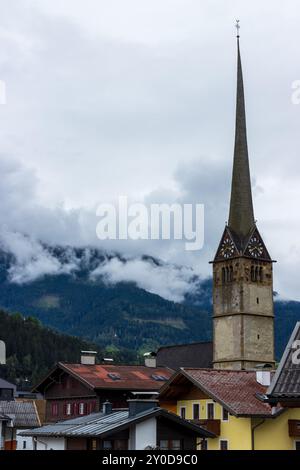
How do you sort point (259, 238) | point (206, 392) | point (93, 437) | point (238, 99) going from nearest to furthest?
point (93, 437) < point (206, 392) < point (259, 238) < point (238, 99)

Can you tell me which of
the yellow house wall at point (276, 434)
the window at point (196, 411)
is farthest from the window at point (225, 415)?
the yellow house wall at point (276, 434)

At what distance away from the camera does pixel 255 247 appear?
102688mm

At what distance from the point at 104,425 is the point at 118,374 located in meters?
27.4

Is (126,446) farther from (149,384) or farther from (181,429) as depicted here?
(149,384)

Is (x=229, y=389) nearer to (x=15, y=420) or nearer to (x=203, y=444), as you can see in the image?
(x=203, y=444)

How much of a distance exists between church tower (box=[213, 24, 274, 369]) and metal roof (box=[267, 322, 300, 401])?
76151 millimetres

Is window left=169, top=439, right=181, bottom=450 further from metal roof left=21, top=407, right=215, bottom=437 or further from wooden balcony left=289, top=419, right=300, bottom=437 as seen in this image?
wooden balcony left=289, top=419, right=300, bottom=437

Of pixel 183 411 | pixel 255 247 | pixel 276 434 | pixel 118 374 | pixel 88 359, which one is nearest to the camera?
pixel 276 434

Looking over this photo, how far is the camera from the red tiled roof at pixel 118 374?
6109 cm

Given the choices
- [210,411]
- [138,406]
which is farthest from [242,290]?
[138,406]

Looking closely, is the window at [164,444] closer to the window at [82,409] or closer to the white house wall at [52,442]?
the white house wall at [52,442]

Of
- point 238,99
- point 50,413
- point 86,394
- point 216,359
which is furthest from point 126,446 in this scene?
point 238,99
